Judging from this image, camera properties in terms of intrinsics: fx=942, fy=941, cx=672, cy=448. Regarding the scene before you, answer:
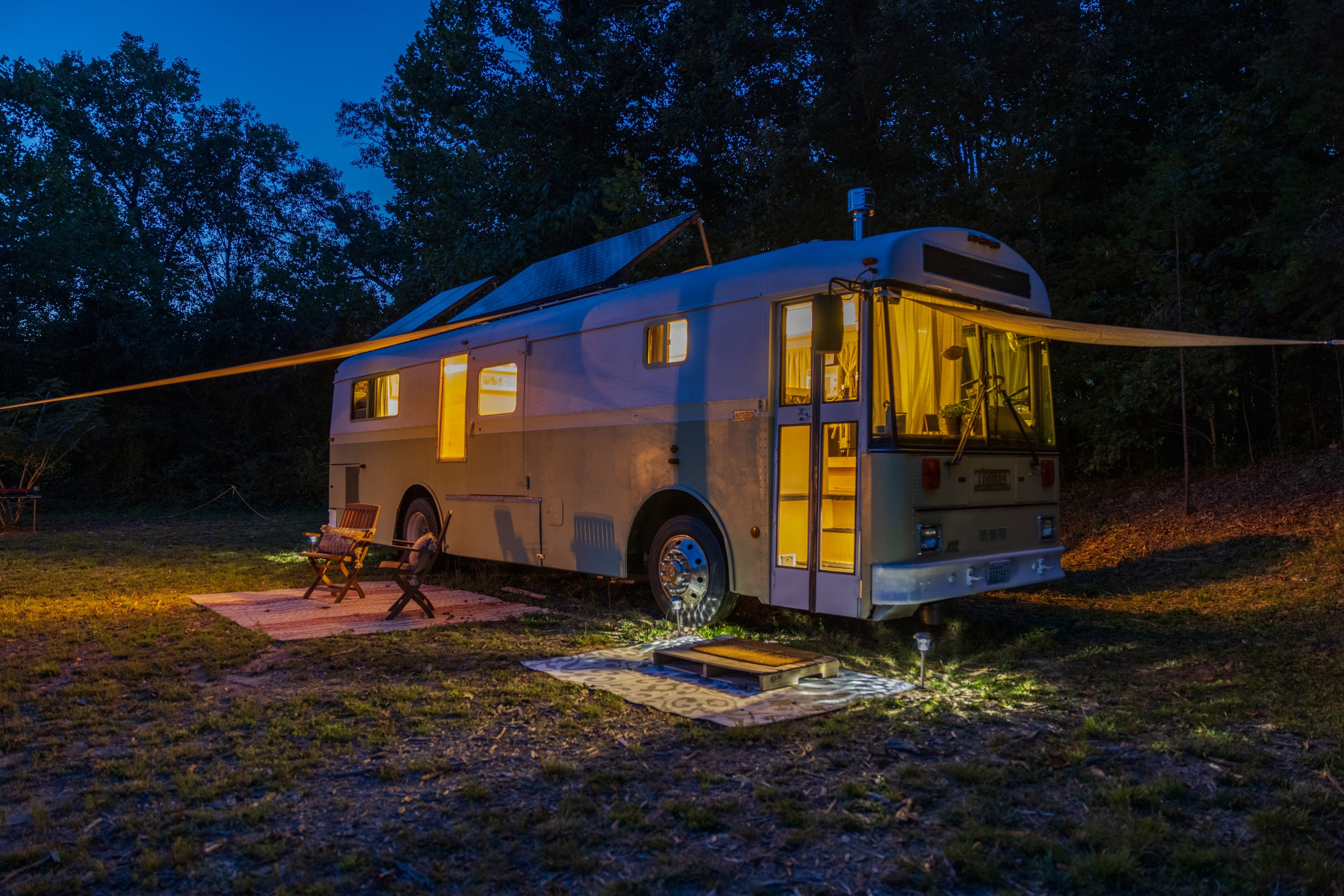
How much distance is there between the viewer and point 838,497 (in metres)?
6.60

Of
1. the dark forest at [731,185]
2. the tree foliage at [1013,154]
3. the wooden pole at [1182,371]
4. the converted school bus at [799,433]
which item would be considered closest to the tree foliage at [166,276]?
the dark forest at [731,185]

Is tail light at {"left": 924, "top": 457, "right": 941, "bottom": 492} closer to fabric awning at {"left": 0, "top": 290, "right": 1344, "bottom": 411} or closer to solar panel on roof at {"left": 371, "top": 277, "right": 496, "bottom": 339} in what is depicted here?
fabric awning at {"left": 0, "top": 290, "right": 1344, "bottom": 411}

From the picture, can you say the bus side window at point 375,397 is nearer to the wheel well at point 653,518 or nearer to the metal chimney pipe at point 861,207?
the wheel well at point 653,518

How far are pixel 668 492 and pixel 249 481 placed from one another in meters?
20.0

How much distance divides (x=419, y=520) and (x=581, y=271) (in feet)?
12.3

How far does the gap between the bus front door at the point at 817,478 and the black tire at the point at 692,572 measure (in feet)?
2.07

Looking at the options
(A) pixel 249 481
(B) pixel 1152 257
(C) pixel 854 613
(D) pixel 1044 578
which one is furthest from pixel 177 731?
(A) pixel 249 481

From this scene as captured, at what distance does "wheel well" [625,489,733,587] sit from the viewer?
767 cm

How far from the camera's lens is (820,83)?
16.6 m

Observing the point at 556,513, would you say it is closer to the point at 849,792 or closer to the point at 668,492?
the point at 668,492

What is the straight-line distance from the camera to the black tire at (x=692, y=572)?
23.9 ft

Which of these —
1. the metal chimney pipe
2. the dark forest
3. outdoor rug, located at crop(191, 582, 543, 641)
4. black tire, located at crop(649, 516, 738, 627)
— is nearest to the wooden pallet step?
black tire, located at crop(649, 516, 738, 627)

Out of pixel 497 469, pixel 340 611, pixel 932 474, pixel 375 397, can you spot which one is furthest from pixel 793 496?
pixel 375 397

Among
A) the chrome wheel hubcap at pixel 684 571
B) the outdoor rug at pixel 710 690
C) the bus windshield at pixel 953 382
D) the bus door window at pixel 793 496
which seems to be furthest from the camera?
the chrome wheel hubcap at pixel 684 571
